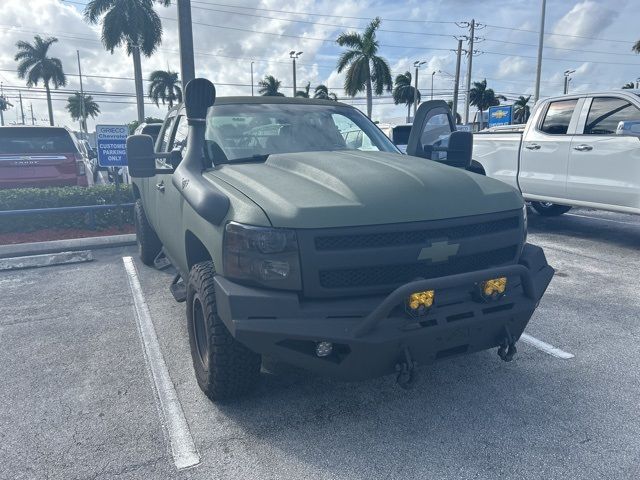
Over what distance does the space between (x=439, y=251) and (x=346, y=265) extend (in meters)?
0.54

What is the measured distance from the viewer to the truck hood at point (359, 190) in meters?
2.54

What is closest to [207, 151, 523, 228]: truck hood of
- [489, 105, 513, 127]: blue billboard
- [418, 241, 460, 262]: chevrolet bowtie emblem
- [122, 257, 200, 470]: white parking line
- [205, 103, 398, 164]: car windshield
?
[418, 241, 460, 262]: chevrolet bowtie emblem

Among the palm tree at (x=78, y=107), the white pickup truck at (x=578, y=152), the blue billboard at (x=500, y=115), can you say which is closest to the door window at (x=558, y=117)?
the white pickup truck at (x=578, y=152)

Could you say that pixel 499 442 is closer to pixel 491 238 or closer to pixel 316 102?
pixel 491 238

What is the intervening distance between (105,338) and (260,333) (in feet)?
7.79

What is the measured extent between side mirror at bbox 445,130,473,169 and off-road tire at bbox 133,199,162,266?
12.1 feet

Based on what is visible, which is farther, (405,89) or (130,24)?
(405,89)

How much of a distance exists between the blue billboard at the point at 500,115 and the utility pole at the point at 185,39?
21.1m

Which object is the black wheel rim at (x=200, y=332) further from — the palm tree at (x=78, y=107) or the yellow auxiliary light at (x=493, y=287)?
the palm tree at (x=78, y=107)

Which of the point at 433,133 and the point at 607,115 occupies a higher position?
the point at 607,115

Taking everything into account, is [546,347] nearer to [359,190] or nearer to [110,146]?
[359,190]

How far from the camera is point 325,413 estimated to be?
119 inches

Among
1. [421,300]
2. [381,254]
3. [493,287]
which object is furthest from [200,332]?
[493,287]

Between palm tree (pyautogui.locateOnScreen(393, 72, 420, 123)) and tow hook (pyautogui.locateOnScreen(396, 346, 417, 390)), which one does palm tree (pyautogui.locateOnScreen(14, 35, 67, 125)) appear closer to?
palm tree (pyautogui.locateOnScreen(393, 72, 420, 123))
